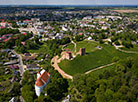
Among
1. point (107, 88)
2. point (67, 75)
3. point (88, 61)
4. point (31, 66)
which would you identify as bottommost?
point (67, 75)

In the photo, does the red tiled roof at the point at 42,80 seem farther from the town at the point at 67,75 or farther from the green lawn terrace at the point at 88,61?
the green lawn terrace at the point at 88,61

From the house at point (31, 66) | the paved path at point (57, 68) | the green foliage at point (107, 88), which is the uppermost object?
the green foliage at point (107, 88)

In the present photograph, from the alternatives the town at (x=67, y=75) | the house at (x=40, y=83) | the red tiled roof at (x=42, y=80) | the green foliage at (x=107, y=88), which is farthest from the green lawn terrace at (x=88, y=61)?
the house at (x=40, y=83)

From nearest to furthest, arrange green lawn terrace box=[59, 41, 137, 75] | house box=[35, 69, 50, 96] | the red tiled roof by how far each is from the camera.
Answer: house box=[35, 69, 50, 96], the red tiled roof, green lawn terrace box=[59, 41, 137, 75]

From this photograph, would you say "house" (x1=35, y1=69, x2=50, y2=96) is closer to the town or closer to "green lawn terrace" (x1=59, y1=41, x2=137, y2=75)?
the town

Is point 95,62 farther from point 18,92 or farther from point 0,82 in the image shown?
point 0,82

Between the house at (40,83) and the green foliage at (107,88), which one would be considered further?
the house at (40,83)

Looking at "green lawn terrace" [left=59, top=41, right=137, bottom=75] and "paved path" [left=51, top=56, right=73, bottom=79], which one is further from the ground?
"green lawn terrace" [left=59, top=41, right=137, bottom=75]

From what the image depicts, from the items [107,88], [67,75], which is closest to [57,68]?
[67,75]

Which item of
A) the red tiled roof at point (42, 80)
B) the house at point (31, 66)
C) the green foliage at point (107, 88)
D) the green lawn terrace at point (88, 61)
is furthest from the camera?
the house at point (31, 66)

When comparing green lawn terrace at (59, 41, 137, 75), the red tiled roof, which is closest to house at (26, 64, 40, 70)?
green lawn terrace at (59, 41, 137, 75)

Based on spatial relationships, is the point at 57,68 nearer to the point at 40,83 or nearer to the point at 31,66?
the point at 31,66
